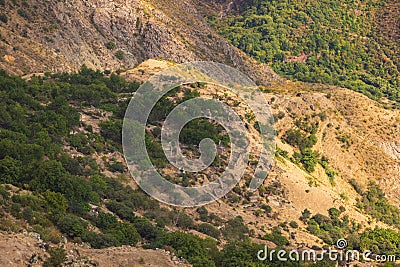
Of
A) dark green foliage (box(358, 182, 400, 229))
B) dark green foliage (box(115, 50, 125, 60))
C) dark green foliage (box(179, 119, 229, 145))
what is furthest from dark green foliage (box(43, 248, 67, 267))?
dark green foliage (box(115, 50, 125, 60))

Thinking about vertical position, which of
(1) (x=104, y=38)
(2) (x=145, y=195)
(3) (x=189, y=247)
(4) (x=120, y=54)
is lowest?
(2) (x=145, y=195)

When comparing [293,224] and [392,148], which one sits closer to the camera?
[293,224]

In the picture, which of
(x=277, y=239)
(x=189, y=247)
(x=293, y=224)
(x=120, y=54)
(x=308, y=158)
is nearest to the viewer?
(x=189, y=247)

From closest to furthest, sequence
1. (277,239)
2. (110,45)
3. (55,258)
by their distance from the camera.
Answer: (55,258) → (277,239) → (110,45)

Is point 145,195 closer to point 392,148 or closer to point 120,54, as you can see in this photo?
point 120,54

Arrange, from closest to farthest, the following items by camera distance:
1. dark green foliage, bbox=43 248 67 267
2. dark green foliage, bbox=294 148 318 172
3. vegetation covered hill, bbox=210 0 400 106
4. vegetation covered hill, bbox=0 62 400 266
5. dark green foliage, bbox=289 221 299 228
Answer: dark green foliage, bbox=43 248 67 267, vegetation covered hill, bbox=0 62 400 266, dark green foliage, bbox=289 221 299 228, dark green foliage, bbox=294 148 318 172, vegetation covered hill, bbox=210 0 400 106

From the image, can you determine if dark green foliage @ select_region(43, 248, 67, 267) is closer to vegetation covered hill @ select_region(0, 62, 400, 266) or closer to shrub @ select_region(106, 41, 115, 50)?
vegetation covered hill @ select_region(0, 62, 400, 266)

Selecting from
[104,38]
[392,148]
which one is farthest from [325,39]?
[104,38]
